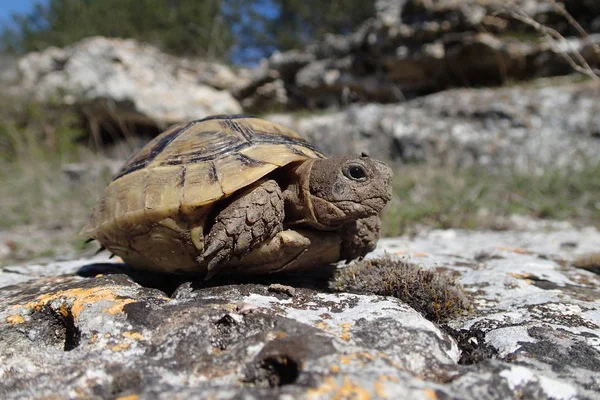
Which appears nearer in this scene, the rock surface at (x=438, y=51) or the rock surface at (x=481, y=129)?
the rock surface at (x=481, y=129)

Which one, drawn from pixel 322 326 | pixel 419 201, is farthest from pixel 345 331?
pixel 419 201

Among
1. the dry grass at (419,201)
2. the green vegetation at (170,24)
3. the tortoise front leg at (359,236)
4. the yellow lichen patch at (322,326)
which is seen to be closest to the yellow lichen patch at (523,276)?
the tortoise front leg at (359,236)

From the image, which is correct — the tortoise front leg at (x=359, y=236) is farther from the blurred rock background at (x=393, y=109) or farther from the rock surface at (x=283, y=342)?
the blurred rock background at (x=393, y=109)

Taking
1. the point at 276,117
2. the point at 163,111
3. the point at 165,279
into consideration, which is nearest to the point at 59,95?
the point at 163,111

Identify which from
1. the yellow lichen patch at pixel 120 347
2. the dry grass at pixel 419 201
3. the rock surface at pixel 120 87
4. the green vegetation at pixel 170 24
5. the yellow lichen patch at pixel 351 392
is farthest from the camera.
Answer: the green vegetation at pixel 170 24

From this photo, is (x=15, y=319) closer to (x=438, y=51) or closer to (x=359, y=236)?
(x=359, y=236)

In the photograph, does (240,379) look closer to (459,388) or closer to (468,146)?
(459,388)
